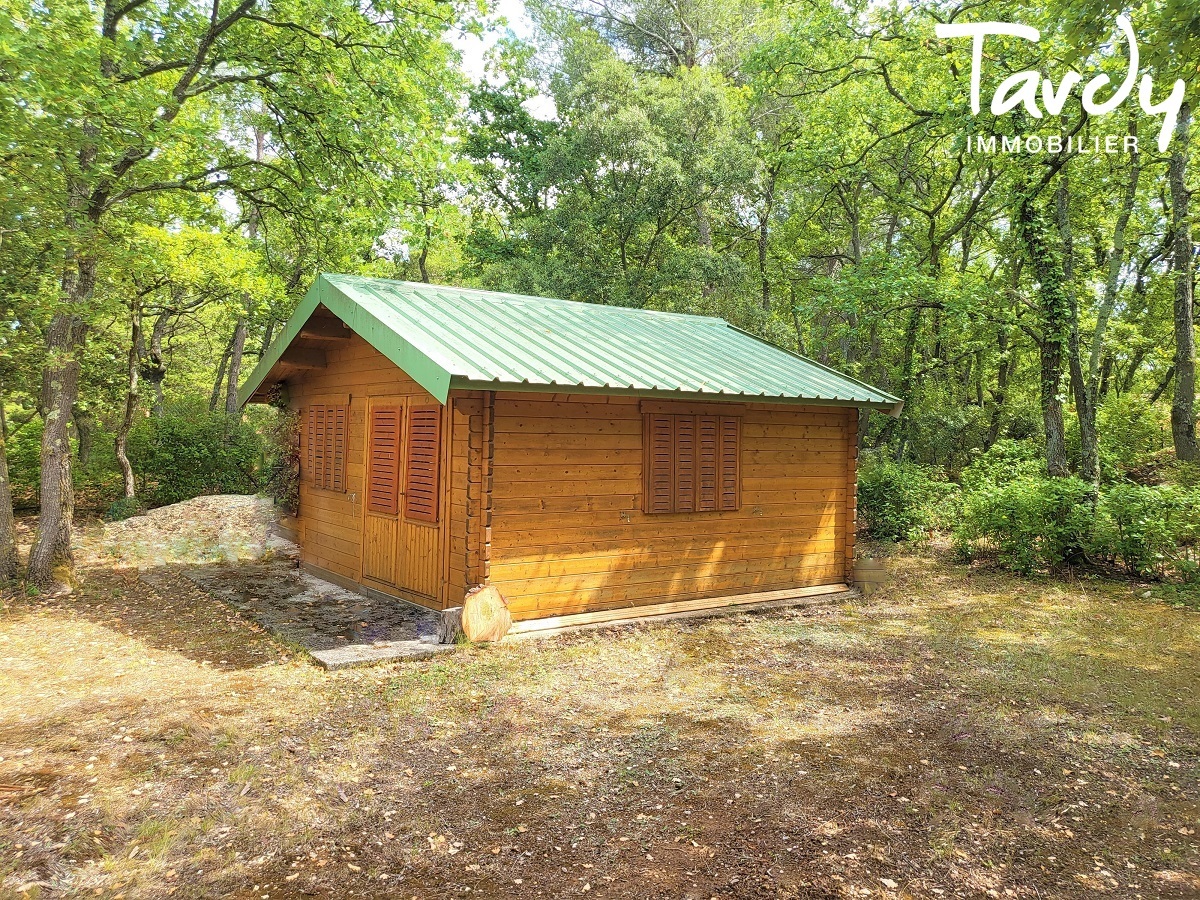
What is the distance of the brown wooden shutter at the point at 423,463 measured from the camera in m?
7.64

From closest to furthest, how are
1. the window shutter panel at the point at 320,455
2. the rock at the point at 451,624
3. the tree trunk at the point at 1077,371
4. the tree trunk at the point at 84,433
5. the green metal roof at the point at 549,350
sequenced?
the green metal roof at the point at 549,350 → the rock at the point at 451,624 → the window shutter panel at the point at 320,455 → the tree trunk at the point at 1077,371 → the tree trunk at the point at 84,433

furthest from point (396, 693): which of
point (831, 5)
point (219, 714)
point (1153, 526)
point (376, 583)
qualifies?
point (831, 5)

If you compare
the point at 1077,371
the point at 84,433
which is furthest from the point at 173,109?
the point at 1077,371

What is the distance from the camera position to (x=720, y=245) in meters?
22.9

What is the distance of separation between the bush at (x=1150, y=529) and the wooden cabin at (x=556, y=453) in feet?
12.4

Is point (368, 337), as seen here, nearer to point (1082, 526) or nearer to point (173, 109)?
point (173, 109)

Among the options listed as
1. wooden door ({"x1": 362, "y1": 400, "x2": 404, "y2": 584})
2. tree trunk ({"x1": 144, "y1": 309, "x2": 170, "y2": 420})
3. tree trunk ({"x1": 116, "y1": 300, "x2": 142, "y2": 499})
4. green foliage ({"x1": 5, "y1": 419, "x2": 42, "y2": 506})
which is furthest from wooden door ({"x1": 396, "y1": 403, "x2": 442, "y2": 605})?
green foliage ({"x1": 5, "y1": 419, "x2": 42, "y2": 506})

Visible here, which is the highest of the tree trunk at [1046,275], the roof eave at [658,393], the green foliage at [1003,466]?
the tree trunk at [1046,275]

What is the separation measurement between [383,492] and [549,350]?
2607 millimetres

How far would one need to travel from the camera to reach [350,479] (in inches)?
368

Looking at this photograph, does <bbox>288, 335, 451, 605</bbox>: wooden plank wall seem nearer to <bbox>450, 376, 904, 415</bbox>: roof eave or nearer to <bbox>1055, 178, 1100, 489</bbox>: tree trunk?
<bbox>450, 376, 904, 415</bbox>: roof eave

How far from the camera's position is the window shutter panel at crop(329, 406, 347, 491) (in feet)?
31.1

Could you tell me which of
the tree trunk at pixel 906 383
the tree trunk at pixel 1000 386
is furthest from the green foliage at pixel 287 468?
the tree trunk at pixel 1000 386

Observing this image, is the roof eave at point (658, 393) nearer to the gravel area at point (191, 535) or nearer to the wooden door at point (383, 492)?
the wooden door at point (383, 492)
